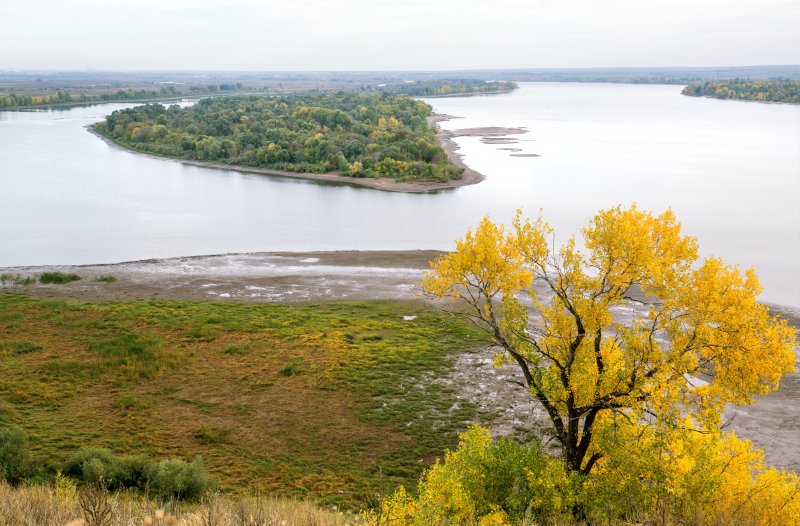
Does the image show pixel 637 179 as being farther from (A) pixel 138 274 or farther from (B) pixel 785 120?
(B) pixel 785 120

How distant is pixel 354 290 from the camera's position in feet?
99.1

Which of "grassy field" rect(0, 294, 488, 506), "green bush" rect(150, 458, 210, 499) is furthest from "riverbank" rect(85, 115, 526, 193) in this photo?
"green bush" rect(150, 458, 210, 499)

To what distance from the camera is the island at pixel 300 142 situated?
6269 cm

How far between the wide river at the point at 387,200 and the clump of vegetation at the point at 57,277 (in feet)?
12.1

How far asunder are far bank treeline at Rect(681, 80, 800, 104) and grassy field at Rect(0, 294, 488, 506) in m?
152

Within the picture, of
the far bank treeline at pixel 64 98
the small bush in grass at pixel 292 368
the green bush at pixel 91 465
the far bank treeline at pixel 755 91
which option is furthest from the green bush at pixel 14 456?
the far bank treeline at pixel 755 91

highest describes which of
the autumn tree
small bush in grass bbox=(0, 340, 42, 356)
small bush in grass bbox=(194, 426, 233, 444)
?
the autumn tree

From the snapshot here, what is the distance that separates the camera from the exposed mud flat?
1759 centimetres

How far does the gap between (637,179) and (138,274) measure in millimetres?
44545

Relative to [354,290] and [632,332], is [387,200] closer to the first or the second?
[354,290]

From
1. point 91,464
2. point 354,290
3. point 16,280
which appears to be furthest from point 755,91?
point 91,464

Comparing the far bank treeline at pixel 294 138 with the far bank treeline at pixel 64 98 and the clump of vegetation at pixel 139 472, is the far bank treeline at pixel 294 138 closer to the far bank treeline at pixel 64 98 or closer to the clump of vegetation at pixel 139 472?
the clump of vegetation at pixel 139 472

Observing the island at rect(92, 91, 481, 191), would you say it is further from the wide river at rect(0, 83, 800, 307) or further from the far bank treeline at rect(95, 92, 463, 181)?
the wide river at rect(0, 83, 800, 307)

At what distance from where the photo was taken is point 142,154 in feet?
250
